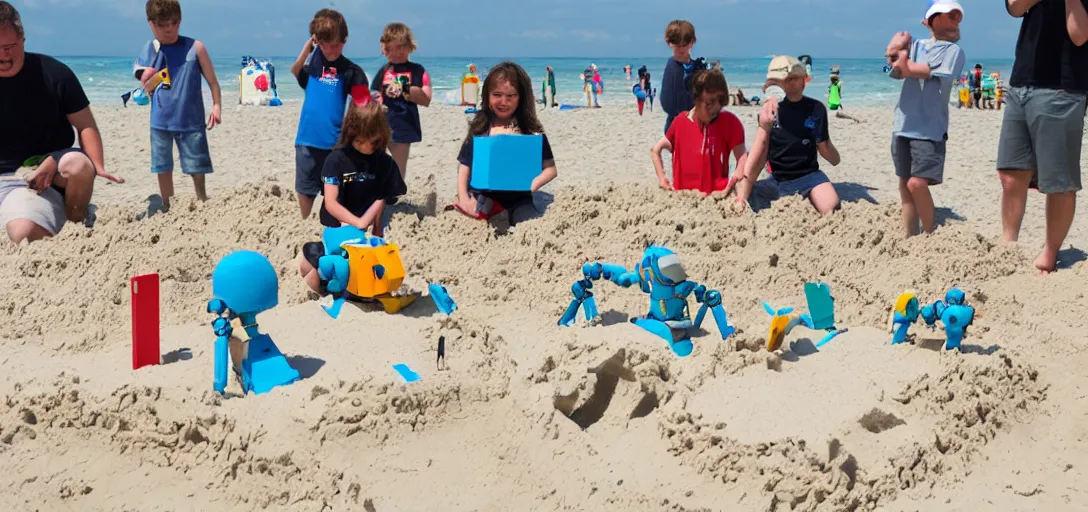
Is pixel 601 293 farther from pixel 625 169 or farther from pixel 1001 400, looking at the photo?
pixel 625 169

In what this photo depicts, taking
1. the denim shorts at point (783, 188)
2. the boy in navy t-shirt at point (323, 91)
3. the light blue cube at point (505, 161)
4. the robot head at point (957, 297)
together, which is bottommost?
the robot head at point (957, 297)

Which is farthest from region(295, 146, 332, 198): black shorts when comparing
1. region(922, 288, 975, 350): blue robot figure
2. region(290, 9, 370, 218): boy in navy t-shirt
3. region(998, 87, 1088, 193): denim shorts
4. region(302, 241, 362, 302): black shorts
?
region(998, 87, 1088, 193): denim shorts

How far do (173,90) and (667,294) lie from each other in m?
3.60

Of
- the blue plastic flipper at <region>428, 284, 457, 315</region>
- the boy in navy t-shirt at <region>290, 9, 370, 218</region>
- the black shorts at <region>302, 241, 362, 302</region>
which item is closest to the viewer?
the blue plastic flipper at <region>428, 284, 457, 315</region>

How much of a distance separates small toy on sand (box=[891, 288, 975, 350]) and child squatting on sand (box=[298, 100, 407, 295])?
240 cm

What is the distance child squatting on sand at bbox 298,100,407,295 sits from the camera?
13.9ft

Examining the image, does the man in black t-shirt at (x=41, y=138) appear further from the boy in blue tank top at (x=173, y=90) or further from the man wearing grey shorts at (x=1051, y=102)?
the man wearing grey shorts at (x=1051, y=102)

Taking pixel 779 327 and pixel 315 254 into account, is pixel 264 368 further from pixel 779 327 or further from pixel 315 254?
pixel 779 327

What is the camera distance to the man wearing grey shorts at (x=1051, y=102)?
404 cm

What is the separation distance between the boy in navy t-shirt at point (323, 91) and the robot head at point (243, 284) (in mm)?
2228

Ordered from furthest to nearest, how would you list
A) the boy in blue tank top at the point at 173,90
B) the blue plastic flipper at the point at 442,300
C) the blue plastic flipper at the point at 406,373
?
the boy in blue tank top at the point at 173,90, the blue plastic flipper at the point at 442,300, the blue plastic flipper at the point at 406,373

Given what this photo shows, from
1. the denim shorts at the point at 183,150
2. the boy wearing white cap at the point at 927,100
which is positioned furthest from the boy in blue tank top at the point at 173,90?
the boy wearing white cap at the point at 927,100

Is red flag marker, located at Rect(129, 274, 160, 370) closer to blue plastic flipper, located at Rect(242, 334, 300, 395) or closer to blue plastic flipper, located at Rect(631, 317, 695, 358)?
blue plastic flipper, located at Rect(242, 334, 300, 395)

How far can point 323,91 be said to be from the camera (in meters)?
5.18
